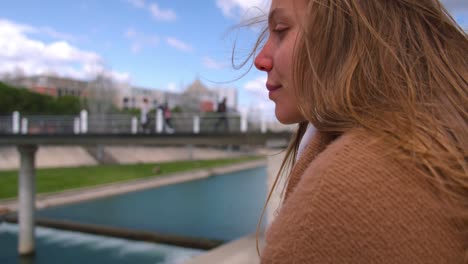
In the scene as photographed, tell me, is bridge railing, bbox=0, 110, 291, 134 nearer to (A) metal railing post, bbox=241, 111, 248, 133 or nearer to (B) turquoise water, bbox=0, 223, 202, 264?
(A) metal railing post, bbox=241, 111, 248, 133

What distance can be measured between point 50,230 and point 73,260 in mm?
5368

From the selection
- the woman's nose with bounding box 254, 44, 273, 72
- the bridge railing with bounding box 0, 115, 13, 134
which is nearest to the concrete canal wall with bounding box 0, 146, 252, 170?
the bridge railing with bounding box 0, 115, 13, 134

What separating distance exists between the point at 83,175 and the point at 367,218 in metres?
36.9

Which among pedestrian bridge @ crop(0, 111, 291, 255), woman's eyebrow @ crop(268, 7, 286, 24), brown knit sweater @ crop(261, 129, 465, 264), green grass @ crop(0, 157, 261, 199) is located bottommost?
green grass @ crop(0, 157, 261, 199)

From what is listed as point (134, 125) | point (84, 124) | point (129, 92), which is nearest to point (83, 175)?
point (84, 124)

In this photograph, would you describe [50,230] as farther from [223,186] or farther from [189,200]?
[223,186]

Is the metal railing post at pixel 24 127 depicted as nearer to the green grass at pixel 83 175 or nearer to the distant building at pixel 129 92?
the green grass at pixel 83 175

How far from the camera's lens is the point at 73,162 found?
39531 mm

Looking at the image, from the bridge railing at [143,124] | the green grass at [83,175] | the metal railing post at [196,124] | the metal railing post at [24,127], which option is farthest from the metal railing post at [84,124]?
the green grass at [83,175]

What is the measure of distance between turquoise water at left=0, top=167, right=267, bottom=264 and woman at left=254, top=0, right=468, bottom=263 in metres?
18.8

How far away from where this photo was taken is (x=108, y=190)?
105 ft

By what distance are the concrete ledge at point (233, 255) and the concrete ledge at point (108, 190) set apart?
55.4ft

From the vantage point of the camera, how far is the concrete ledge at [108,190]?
2723 centimetres

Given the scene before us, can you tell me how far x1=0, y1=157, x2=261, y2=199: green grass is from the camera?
97.9ft
